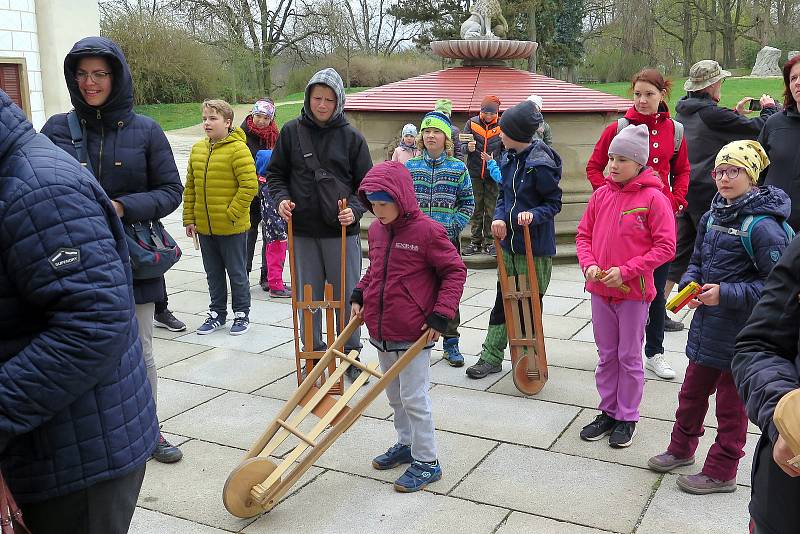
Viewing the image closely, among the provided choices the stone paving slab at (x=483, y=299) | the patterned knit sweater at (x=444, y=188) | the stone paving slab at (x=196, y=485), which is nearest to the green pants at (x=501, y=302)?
the patterned knit sweater at (x=444, y=188)

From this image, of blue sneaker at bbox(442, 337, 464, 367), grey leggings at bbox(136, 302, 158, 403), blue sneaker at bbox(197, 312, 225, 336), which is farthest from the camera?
blue sneaker at bbox(197, 312, 225, 336)

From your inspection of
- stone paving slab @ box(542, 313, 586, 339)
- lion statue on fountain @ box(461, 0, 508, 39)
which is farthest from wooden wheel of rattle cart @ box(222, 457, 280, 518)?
lion statue on fountain @ box(461, 0, 508, 39)

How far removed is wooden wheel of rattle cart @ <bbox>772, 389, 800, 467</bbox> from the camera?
5.81 ft

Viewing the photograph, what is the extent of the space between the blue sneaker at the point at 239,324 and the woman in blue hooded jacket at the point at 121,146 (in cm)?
246

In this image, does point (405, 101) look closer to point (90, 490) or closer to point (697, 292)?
point (697, 292)

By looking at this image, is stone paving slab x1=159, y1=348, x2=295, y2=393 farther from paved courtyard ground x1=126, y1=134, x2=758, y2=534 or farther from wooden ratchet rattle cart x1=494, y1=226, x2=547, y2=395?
wooden ratchet rattle cart x1=494, y1=226, x2=547, y2=395

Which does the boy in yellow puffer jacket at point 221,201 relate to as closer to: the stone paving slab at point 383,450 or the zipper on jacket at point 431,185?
the zipper on jacket at point 431,185

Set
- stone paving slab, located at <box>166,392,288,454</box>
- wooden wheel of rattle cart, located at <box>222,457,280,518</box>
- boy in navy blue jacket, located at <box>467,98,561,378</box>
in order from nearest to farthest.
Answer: wooden wheel of rattle cart, located at <box>222,457,280,518</box>
stone paving slab, located at <box>166,392,288,454</box>
boy in navy blue jacket, located at <box>467,98,561,378</box>

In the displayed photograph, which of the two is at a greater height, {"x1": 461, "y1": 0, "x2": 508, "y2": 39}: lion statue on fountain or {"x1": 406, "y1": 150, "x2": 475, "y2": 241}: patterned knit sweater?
{"x1": 461, "y1": 0, "x2": 508, "y2": 39}: lion statue on fountain

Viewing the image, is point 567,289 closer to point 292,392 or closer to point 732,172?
point 292,392

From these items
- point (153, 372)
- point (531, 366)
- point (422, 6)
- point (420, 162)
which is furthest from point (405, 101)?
point (422, 6)

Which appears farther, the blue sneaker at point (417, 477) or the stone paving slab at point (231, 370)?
the stone paving slab at point (231, 370)

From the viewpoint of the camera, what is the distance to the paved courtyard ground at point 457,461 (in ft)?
12.2

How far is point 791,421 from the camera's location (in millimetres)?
1783
